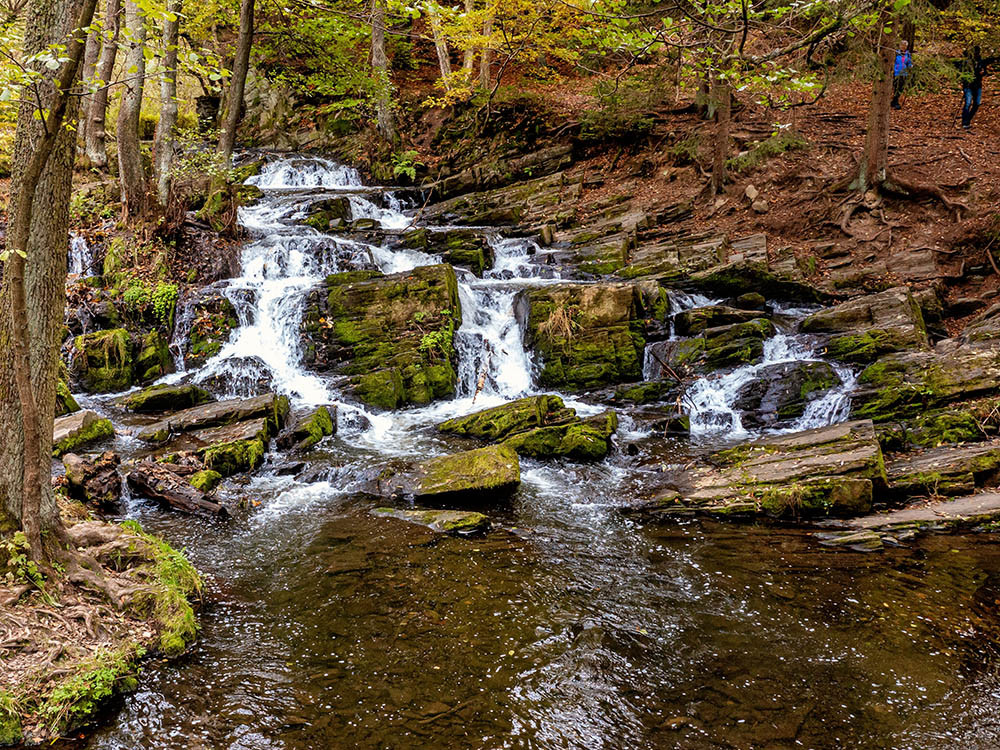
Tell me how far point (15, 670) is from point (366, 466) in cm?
562

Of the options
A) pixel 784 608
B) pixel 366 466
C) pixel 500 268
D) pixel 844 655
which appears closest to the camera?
pixel 844 655

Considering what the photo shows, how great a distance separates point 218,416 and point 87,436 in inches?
75.6

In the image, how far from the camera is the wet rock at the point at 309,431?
10.2m

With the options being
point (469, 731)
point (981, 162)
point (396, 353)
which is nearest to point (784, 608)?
point (469, 731)

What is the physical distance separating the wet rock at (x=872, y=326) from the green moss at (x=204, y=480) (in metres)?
10.9

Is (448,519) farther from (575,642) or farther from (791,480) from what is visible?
(791,480)

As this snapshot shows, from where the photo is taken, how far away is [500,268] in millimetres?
16500

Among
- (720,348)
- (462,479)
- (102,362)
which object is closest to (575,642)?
(462,479)

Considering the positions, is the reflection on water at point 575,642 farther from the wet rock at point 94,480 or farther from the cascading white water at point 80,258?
the cascading white water at point 80,258

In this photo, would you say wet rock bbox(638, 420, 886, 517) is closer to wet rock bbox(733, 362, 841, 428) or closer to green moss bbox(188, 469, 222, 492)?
wet rock bbox(733, 362, 841, 428)

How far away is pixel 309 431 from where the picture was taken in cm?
1042

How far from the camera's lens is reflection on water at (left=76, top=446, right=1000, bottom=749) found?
413 centimetres

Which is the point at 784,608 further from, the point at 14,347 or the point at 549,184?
the point at 549,184

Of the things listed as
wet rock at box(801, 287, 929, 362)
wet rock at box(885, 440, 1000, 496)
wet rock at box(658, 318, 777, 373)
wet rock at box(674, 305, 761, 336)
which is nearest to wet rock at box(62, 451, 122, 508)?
wet rock at box(658, 318, 777, 373)
